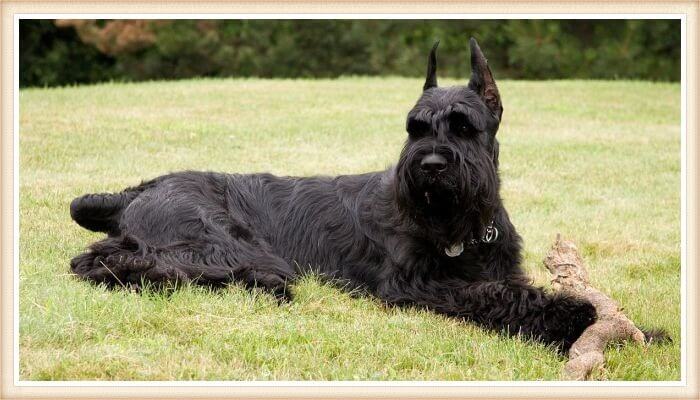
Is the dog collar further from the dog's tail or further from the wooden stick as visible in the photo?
the dog's tail

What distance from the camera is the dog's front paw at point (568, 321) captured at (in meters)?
4.80

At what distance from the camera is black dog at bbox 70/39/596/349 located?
196 inches

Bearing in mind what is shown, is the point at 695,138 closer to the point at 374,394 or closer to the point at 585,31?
the point at 374,394

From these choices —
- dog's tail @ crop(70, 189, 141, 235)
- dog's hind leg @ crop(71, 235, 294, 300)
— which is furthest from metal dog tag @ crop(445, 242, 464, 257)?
dog's tail @ crop(70, 189, 141, 235)

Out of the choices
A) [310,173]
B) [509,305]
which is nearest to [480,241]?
[509,305]

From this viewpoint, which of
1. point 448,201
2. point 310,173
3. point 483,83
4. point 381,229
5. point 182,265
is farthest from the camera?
point 310,173

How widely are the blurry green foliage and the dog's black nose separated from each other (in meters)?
18.7

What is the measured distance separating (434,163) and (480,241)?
2.98 feet

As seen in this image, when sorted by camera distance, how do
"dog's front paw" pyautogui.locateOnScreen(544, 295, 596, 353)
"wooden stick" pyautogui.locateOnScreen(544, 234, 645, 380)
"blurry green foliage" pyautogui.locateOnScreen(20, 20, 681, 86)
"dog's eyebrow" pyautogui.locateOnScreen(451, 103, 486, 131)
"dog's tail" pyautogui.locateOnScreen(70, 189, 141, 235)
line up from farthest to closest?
"blurry green foliage" pyautogui.locateOnScreen(20, 20, 681, 86) < "dog's tail" pyautogui.locateOnScreen(70, 189, 141, 235) < "dog's eyebrow" pyautogui.locateOnScreen(451, 103, 486, 131) < "dog's front paw" pyautogui.locateOnScreen(544, 295, 596, 353) < "wooden stick" pyautogui.locateOnScreen(544, 234, 645, 380)

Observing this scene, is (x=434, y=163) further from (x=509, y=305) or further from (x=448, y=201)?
(x=509, y=305)

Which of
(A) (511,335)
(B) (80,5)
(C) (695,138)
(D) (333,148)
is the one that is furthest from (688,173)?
(D) (333,148)

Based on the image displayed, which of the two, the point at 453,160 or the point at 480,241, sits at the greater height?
the point at 453,160

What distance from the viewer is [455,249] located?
545 centimetres

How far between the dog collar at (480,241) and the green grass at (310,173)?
46 centimetres
